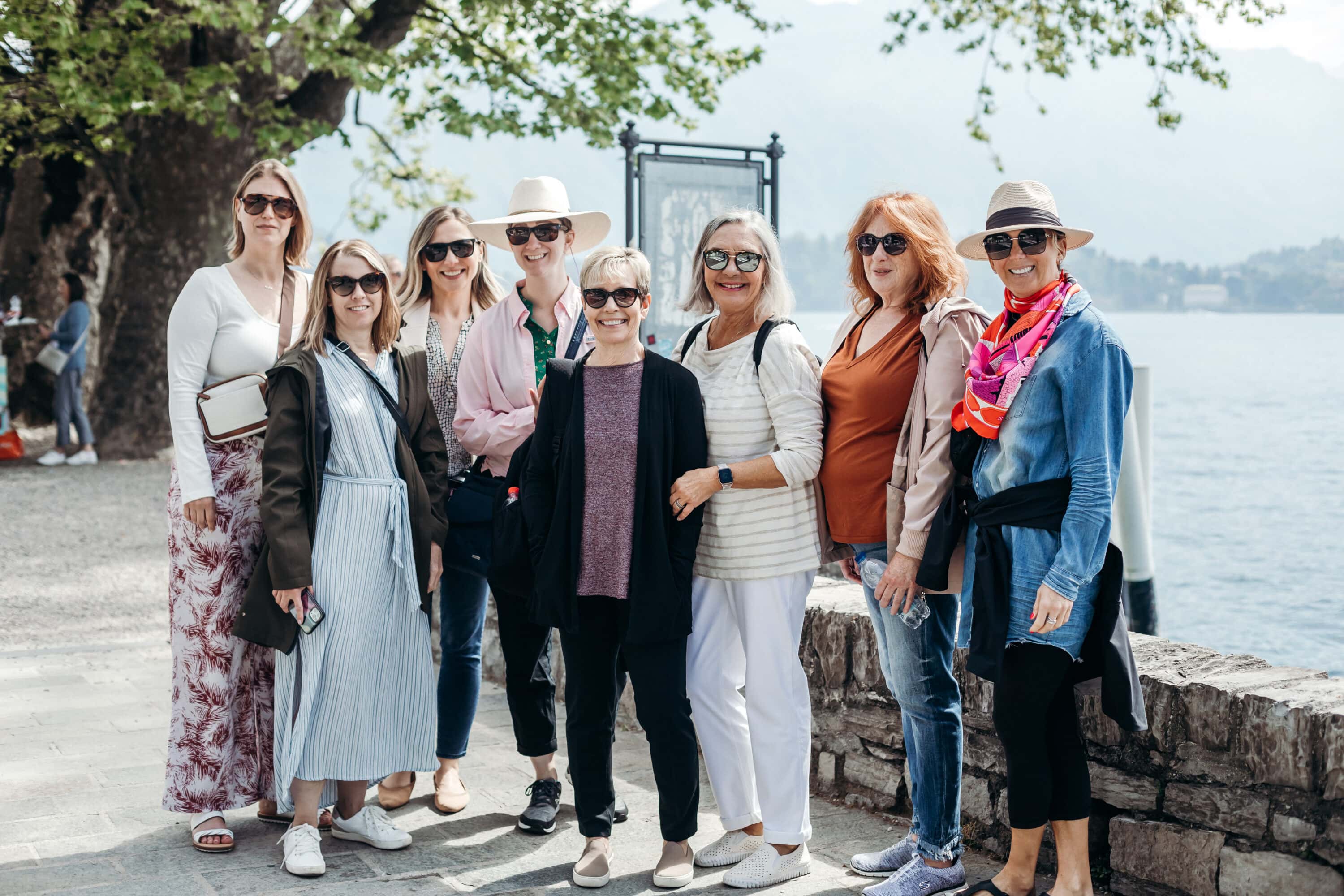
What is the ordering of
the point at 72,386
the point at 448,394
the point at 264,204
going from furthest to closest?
the point at 72,386
the point at 448,394
the point at 264,204

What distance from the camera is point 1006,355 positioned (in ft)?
10.3

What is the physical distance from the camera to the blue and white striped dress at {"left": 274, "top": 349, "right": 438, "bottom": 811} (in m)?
3.78

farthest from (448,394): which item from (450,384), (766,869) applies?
(766,869)

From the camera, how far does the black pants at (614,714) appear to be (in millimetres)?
3619

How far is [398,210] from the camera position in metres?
21.1

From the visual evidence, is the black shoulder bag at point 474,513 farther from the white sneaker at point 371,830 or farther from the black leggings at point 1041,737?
the black leggings at point 1041,737

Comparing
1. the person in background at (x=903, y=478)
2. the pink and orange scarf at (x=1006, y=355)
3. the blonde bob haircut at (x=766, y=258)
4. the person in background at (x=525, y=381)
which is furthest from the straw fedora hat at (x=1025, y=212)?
the person in background at (x=525, y=381)

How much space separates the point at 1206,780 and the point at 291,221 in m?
3.15

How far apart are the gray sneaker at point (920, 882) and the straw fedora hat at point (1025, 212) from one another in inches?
66.8

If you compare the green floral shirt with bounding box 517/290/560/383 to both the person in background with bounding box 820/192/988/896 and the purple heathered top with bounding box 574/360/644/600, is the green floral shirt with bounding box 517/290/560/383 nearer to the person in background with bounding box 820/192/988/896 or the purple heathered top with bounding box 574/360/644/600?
the purple heathered top with bounding box 574/360/644/600

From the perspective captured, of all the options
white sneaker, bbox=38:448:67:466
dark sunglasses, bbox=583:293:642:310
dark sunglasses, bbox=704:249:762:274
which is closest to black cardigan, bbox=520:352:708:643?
dark sunglasses, bbox=583:293:642:310

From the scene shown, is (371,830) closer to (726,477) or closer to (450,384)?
(450,384)

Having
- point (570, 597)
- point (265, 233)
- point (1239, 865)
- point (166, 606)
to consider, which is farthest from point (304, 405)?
point (166, 606)

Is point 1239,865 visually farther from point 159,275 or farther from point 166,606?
point 159,275
